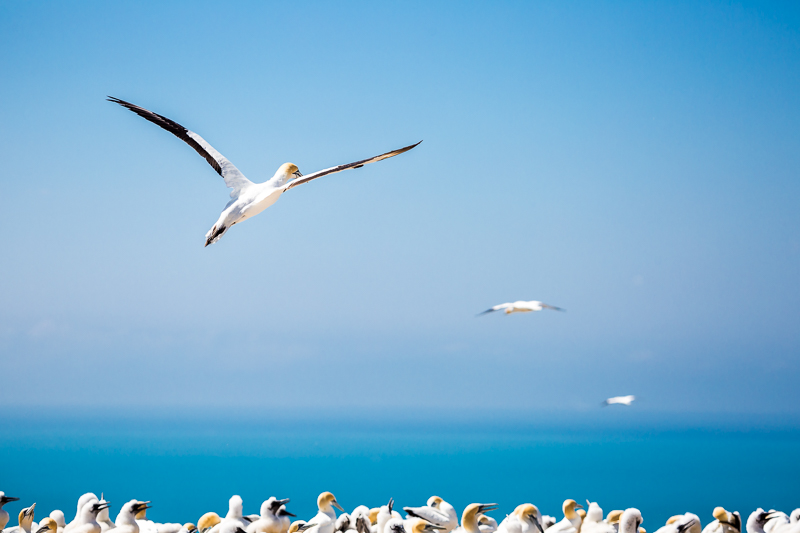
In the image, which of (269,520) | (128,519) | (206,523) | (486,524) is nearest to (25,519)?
(128,519)

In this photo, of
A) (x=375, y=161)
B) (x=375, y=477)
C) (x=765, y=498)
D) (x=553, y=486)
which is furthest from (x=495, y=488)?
(x=375, y=161)

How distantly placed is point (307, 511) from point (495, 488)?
5.13 metres

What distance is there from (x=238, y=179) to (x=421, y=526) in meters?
3.40

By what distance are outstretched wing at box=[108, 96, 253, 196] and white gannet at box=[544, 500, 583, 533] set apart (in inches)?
162

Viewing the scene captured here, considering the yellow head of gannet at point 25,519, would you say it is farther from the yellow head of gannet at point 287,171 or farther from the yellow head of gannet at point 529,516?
the yellow head of gannet at point 529,516

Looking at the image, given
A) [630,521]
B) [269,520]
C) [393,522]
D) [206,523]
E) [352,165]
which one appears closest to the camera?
[352,165]

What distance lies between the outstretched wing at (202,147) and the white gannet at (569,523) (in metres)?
4.13

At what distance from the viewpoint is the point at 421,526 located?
6.46 meters

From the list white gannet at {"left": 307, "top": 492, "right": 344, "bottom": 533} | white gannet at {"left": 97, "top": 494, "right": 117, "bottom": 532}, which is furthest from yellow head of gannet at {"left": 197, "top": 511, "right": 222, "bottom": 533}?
white gannet at {"left": 97, "top": 494, "right": 117, "bottom": 532}

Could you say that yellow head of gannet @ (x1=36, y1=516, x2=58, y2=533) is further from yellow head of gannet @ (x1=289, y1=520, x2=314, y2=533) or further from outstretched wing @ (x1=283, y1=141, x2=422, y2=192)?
outstretched wing @ (x1=283, y1=141, x2=422, y2=192)

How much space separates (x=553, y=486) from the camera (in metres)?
18.8

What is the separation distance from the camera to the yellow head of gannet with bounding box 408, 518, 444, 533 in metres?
6.43

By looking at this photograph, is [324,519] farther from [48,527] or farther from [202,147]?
[202,147]

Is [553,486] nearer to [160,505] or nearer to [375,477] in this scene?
[375,477]
